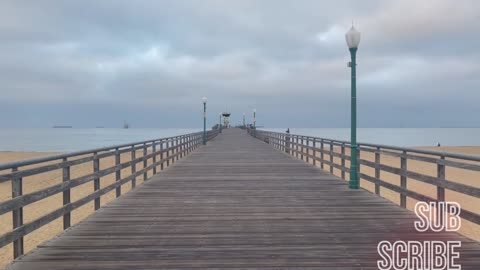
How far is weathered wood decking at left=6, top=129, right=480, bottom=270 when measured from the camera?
4.87m

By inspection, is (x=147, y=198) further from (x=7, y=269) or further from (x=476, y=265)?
(x=476, y=265)

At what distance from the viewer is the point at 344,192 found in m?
9.66

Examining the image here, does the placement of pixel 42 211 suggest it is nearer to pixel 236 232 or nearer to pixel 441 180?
pixel 236 232

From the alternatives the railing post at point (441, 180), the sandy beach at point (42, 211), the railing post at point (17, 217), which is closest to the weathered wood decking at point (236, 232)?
the railing post at point (17, 217)

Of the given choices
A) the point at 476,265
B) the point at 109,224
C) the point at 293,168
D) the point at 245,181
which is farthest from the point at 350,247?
the point at 293,168

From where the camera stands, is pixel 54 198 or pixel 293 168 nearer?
pixel 293 168

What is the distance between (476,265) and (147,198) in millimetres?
6272

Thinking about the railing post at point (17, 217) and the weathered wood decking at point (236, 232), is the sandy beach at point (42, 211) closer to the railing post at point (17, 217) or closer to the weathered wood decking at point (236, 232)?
the weathered wood decking at point (236, 232)

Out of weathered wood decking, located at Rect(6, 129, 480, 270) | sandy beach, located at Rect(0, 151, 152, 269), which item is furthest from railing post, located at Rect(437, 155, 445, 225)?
sandy beach, located at Rect(0, 151, 152, 269)

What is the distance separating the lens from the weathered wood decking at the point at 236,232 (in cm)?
487

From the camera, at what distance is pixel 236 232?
20.0 feet

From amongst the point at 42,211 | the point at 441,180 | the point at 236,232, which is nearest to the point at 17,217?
the point at 236,232

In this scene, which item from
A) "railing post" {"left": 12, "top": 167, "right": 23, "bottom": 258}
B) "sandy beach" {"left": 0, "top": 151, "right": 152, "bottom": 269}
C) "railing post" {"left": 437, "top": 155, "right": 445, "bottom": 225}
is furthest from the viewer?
"sandy beach" {"left": 0, "top": 151, "right": 152, "bottom": 269}

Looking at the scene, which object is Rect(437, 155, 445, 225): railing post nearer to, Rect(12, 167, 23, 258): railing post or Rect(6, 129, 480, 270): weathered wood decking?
Rect(6, 129, 480, 270): weathered wood decking
